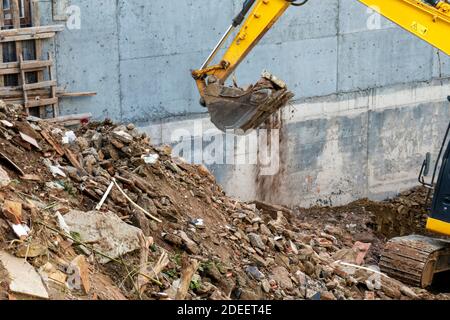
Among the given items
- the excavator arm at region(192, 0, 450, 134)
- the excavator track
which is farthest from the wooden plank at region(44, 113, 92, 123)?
the excavator track

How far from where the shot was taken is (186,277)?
10508 mm

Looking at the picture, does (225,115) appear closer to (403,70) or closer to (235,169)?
(235,169)

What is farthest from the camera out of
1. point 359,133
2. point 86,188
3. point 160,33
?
point 359,133

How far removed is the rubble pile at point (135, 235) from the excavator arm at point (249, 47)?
1.08m

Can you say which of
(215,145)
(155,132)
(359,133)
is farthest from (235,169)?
(359,133)

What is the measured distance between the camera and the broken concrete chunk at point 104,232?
10570 millimetres

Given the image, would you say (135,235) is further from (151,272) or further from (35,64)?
(35,64)

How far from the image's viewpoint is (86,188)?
38.4ft

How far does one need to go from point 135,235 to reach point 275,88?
3.28 m

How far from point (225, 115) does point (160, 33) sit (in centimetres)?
335

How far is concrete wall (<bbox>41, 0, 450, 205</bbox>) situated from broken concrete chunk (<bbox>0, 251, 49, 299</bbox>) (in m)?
6.03

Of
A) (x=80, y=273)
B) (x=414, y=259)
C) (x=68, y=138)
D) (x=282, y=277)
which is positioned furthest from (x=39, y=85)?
(x=414, y=259)

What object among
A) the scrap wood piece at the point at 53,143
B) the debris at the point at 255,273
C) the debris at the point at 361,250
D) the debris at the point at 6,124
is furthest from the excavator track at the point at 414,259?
the debris at the point at 6,124

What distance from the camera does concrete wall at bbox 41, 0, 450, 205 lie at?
51.1 feet
